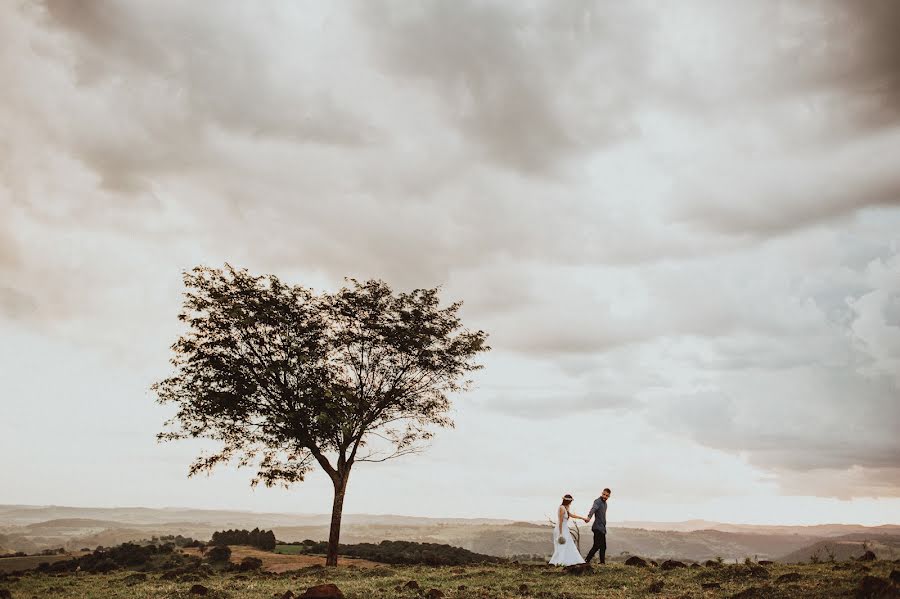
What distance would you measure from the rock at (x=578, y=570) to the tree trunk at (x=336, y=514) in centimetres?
1403

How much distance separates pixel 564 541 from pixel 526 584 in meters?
5.21

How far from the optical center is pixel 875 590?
12445 mm

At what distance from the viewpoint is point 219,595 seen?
60.2 feet

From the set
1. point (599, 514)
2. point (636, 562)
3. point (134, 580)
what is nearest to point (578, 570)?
point (599, 514)

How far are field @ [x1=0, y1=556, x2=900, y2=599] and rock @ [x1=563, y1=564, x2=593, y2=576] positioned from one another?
0.24 metres

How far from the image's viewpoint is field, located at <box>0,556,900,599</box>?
16.3 m

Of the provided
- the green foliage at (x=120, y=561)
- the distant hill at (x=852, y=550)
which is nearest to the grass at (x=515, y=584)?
the distant hill at (x=852, y=550)

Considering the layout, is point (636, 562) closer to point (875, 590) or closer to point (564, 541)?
point (564, 541)

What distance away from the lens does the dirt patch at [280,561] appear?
31.7 meters

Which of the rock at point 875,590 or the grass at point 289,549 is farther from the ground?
the rock at point 875,590

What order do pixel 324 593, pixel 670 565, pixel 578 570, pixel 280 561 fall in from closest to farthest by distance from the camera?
pixel 324 593, pixel 578 570, pixel 670 565, pixel 280 561

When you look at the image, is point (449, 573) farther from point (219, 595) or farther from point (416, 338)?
point (416, 338)

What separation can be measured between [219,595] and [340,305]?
1801 cm

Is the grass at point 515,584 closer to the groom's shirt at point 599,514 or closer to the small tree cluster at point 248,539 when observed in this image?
the groom's shirt at point 599,514
